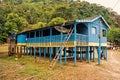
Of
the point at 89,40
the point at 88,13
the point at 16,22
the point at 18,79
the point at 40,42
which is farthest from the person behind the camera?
the point at 88,13

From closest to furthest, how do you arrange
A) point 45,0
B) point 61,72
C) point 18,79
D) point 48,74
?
point 18,79
point 48,74
point 61,72
point 45,0

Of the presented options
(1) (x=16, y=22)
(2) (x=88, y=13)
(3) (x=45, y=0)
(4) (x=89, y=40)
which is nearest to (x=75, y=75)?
(4) (x=89, y=40)

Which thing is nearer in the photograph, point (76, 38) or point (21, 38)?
point (76, 38)

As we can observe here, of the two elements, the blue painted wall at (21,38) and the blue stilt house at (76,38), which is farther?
the blue painted wall at (21,38)

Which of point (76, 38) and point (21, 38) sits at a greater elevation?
point (21, 38)

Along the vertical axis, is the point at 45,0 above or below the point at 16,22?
above

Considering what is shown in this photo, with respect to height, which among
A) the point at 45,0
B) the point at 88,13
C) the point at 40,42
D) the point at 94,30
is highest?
the point at 45,0

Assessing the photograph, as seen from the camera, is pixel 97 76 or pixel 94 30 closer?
pixel 97 76

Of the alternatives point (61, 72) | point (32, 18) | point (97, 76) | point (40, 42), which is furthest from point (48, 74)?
point (32, 18)

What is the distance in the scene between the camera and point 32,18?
70.1 metres

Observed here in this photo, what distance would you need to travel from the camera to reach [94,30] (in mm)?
22734

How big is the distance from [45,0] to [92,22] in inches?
3859

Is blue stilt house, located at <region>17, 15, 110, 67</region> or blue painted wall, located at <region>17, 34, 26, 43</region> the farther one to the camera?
Result: blue painted wall, located at <region>17, 34, 26, 43</region>

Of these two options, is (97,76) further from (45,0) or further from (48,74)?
(45,0)
